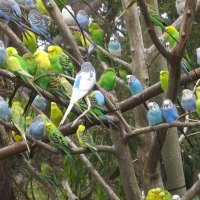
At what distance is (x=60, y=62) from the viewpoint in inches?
81.9

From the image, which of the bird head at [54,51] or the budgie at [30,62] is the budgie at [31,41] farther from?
the budgie at [30,62]

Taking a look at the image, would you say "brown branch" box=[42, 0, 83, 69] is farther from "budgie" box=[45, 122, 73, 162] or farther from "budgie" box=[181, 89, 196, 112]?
"budgie" box=[181, 89, 196, 112]

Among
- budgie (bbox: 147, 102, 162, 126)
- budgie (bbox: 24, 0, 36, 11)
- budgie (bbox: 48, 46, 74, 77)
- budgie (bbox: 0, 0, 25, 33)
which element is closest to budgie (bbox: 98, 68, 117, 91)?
budgie (bbox: 48, 46, 74, 77)

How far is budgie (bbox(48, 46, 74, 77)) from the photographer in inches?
81.2

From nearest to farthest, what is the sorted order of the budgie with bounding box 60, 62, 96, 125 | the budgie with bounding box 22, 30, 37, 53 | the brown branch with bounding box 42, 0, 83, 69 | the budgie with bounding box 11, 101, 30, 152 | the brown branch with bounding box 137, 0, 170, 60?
the brown branch with bounding box 137, 0, 170, 60
the budgie with bounding box 60, 62, 96, 125
the brown branch with bounding box 42, 0, 83, 69
the budgie with bounding box 11, 101, 30, 152
the budgie with bounding box 22, 30, 37, 53

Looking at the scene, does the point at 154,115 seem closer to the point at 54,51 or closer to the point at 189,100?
the point at 189,100

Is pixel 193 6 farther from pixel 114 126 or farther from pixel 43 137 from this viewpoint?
pixel 43 137

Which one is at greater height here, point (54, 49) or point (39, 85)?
point (54, 49)

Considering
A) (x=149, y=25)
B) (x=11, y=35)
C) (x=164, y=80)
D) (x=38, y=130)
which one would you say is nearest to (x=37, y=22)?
(x=11, y=35)

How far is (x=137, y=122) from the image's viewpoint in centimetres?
232

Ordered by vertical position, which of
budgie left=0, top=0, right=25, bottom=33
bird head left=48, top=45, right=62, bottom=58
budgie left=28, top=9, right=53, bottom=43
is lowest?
bird head left=48, top=45, right=62, bottom=58

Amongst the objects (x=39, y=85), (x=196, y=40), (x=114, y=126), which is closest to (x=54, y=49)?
(x=39, y=85)

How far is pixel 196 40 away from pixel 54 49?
8.64ft

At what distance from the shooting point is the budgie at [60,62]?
206cm
